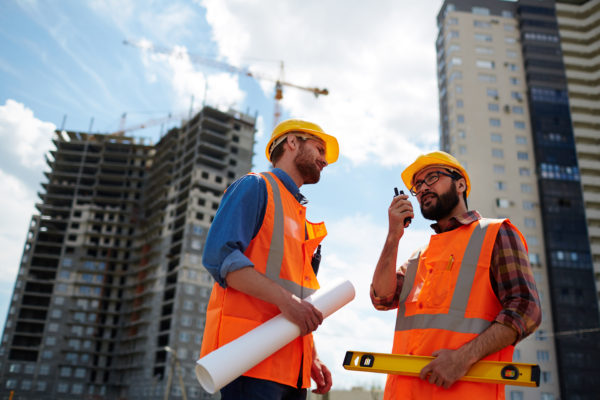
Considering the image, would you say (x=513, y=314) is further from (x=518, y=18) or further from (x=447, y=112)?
(x=518, y=18)

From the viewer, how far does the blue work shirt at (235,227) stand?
2969 millimetres

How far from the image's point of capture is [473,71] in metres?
74.5

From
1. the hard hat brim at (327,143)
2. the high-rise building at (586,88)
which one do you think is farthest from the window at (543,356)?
the hard hat brim at (327,143)

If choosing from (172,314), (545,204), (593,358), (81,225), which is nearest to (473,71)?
(545,204)

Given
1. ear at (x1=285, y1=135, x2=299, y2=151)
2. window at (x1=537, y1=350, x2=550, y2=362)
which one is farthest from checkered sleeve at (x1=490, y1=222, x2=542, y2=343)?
window at (x1=537, y1=350, x2=550, y2=362)

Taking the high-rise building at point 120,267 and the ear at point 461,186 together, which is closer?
the ear at point 461,186

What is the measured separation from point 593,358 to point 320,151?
226ft

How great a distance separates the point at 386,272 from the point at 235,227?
1.37 metres

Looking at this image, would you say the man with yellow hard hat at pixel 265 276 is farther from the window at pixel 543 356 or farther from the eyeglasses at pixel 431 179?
the window at pixel 543 356

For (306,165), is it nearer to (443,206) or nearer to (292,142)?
(292,142)

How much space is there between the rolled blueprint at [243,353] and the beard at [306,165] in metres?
1.25

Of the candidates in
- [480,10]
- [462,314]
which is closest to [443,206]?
[462,314]

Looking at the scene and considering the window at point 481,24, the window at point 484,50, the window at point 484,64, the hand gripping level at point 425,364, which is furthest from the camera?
the window at point 481,24

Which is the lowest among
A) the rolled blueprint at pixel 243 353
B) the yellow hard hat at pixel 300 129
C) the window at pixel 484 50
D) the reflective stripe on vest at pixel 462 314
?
the rolled blueprint at pixel 243 353
